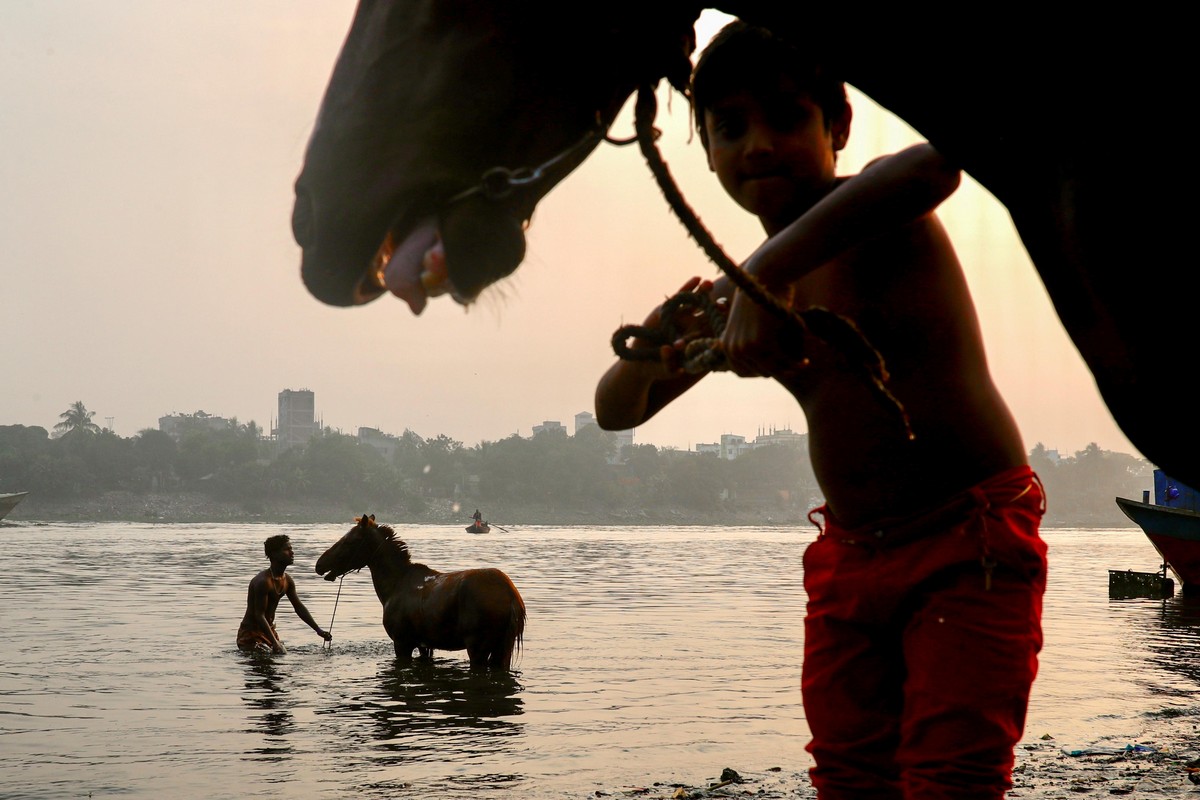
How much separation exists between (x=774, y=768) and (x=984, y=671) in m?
4.45

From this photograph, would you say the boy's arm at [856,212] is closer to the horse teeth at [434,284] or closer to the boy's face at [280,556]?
the horse teeth at [434,284]

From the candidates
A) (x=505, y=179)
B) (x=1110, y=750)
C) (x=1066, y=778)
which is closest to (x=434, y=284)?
(x=505, y=179)

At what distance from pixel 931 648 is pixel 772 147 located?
0.89m

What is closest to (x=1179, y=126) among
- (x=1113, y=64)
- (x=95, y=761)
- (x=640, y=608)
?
(x=1113, y=64)

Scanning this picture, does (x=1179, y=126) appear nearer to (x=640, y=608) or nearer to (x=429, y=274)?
(x=429, y=274)

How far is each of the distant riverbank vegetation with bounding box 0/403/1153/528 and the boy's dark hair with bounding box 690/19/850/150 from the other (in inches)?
3958

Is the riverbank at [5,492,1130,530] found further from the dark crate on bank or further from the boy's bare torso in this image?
the boy's bare torso

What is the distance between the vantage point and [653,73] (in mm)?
1560

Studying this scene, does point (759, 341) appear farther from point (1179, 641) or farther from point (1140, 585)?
point (1140, 585)

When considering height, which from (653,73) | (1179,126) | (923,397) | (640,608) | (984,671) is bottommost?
(640,608)

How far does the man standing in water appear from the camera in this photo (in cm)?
1066

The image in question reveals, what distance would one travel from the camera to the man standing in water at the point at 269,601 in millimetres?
10656

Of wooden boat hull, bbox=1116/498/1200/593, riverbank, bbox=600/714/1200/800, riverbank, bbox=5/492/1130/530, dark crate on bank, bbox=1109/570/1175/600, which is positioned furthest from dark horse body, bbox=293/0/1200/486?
riverbank, bbox=5/492/1130/530

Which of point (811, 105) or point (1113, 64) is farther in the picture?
point (811, 105)
